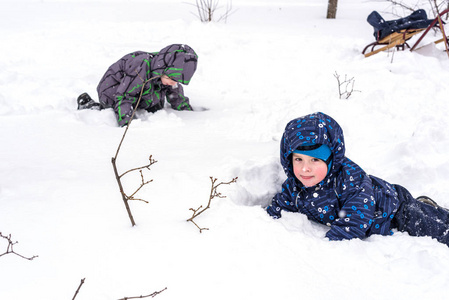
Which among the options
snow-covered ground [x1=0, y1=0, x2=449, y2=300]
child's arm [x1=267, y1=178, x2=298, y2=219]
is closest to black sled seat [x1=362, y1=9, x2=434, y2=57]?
snow-covered ground [x1=0, y1=0, x2=449, y2=300]

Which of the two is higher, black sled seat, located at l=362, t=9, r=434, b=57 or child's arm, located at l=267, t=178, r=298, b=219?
black sled seat, located at l=362, t=9, r=434, b=57

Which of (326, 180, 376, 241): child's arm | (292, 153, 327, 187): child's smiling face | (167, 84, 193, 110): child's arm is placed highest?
(292, 153, 327, 187): child's smiling face

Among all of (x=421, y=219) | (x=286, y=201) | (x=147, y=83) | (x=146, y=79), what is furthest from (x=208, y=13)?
(x=421, y=219)

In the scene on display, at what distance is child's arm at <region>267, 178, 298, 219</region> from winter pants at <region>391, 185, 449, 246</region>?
0.71m

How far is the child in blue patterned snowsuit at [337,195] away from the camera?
238 cm

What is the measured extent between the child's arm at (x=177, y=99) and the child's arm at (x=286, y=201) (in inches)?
96.6

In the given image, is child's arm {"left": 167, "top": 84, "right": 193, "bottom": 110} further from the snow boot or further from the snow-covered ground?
the snow boot

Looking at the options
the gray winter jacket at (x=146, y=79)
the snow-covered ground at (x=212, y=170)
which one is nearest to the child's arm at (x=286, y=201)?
the snow-covered ground at (x=212, y=170)

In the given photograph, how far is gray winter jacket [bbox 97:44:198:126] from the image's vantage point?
13.6ft

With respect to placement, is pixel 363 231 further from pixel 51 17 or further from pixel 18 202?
pixel 51 17

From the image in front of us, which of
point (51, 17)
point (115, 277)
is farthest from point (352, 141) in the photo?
point (51, 17)

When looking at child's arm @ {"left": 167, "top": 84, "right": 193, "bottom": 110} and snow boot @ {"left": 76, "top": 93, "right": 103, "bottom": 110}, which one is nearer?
snow boot @ {"left": 76, "top": 93, "right": 103, "bottom": 110}

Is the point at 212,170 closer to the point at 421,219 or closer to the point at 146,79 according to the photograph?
the point at 421,219

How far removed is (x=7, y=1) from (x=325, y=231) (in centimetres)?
1316
